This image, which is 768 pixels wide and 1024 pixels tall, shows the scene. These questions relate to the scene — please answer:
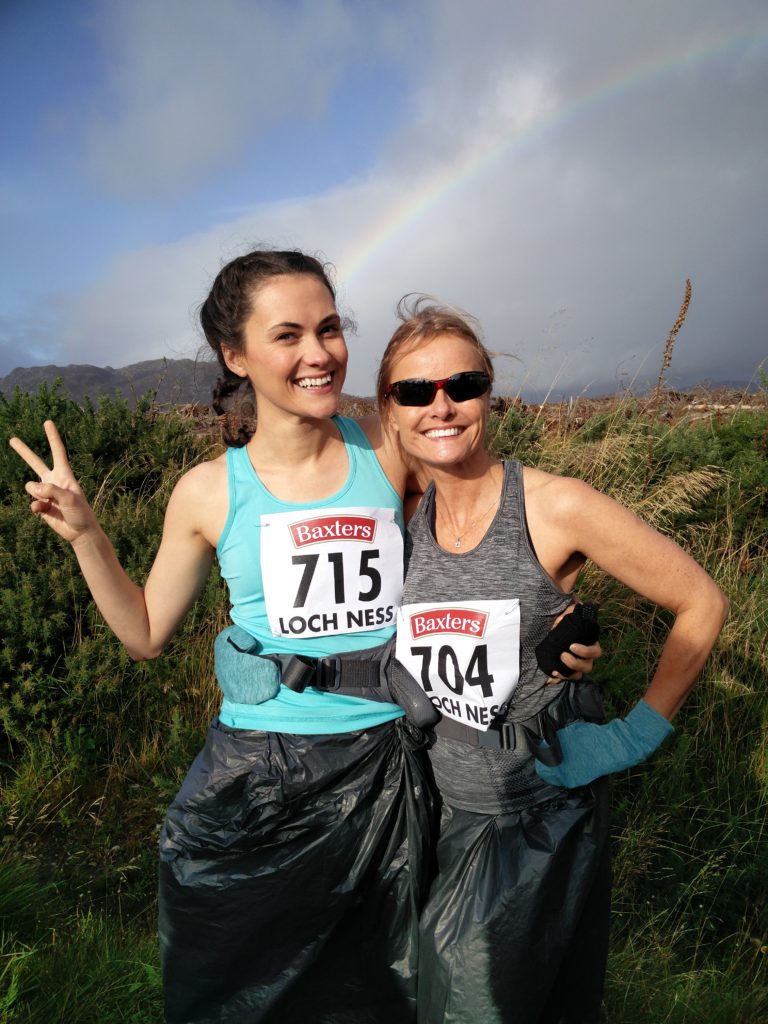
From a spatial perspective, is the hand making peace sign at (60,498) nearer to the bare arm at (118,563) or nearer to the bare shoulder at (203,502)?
the bare arm at (118,563)

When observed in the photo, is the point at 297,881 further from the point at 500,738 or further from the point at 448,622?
the point at 448,622

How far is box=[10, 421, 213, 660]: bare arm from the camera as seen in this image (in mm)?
2086

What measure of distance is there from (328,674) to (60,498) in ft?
2.95

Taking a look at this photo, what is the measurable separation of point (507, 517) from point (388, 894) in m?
1.02

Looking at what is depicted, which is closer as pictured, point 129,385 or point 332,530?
point 332,530

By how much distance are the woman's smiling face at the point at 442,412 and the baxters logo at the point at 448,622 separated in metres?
0.41

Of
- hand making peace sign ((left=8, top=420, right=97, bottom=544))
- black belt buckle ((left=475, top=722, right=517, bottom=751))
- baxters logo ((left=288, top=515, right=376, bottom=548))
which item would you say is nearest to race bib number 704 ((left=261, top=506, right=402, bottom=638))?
baxters logo ((left=288, top=515, right=376, bottom=548))

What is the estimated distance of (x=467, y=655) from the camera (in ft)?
5.86

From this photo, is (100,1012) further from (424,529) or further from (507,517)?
(507,517)

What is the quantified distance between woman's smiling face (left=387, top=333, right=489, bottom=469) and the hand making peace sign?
94cm

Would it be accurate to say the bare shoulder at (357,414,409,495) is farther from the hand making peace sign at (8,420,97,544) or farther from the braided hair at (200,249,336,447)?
the hand making peace sign at (8,420,97,544)

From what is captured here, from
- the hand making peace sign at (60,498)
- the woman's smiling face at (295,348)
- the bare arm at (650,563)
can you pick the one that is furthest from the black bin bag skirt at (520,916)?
the hand making peace sign at (60,498)

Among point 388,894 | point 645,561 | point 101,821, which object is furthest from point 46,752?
point 645,561

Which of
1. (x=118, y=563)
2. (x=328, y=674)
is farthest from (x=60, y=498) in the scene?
(x=328, y=674)
